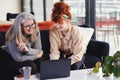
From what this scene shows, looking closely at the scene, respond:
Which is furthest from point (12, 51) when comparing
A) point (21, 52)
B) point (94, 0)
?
point (94, 0)

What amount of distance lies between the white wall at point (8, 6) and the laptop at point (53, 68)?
5012 mm

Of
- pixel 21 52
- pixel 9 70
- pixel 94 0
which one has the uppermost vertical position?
pixel 94 0

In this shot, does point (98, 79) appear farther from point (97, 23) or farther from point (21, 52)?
point (97, 23)

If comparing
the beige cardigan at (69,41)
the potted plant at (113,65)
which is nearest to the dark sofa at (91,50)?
the beige cardigan at (69,41)

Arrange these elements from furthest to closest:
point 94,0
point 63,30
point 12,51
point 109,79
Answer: point 94,0 < point 63,30 < point 12,51 < point 109,79

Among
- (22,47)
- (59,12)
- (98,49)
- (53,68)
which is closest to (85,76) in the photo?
(53,68)

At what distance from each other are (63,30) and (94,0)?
5.84 feet

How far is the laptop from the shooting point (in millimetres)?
2223

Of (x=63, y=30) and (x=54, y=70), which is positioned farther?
(x=63, y=30)

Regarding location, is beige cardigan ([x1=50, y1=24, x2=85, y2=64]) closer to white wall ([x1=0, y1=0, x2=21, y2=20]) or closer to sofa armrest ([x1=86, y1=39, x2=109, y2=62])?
sofa armrest ([x1=86, y1=39, x2=109, y2=62])

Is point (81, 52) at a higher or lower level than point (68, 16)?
lower

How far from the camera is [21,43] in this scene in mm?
2793

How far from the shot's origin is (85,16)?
482 cm

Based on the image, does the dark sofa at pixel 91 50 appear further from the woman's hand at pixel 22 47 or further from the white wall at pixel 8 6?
the white wall at pixel 8 6
